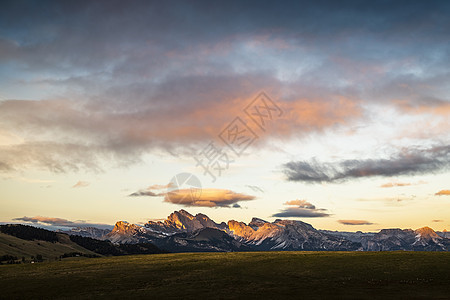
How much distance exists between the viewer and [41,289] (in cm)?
6700

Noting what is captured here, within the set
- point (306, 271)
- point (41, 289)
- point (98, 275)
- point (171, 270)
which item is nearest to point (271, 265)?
point (306, 271)

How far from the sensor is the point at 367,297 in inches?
2052

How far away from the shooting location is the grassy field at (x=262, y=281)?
5666 cm

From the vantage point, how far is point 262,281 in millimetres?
68250

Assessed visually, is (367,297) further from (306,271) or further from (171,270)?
(171,270)

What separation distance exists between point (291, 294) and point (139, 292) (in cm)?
2513

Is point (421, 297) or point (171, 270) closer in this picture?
point (421, 297)

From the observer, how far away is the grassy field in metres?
56.7

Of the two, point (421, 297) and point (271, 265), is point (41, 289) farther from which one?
point (421, 297)

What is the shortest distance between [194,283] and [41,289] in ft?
92.8

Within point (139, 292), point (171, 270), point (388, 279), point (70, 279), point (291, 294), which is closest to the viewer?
point (291, 294)

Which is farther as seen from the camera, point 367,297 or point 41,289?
point 41,289

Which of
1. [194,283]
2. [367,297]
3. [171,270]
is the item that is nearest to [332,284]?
[367,297]

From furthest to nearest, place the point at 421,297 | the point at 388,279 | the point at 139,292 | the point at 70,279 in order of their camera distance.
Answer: the point at 70,279 → the point at 388,279 → the point at 139,292 → the point at 421,297
